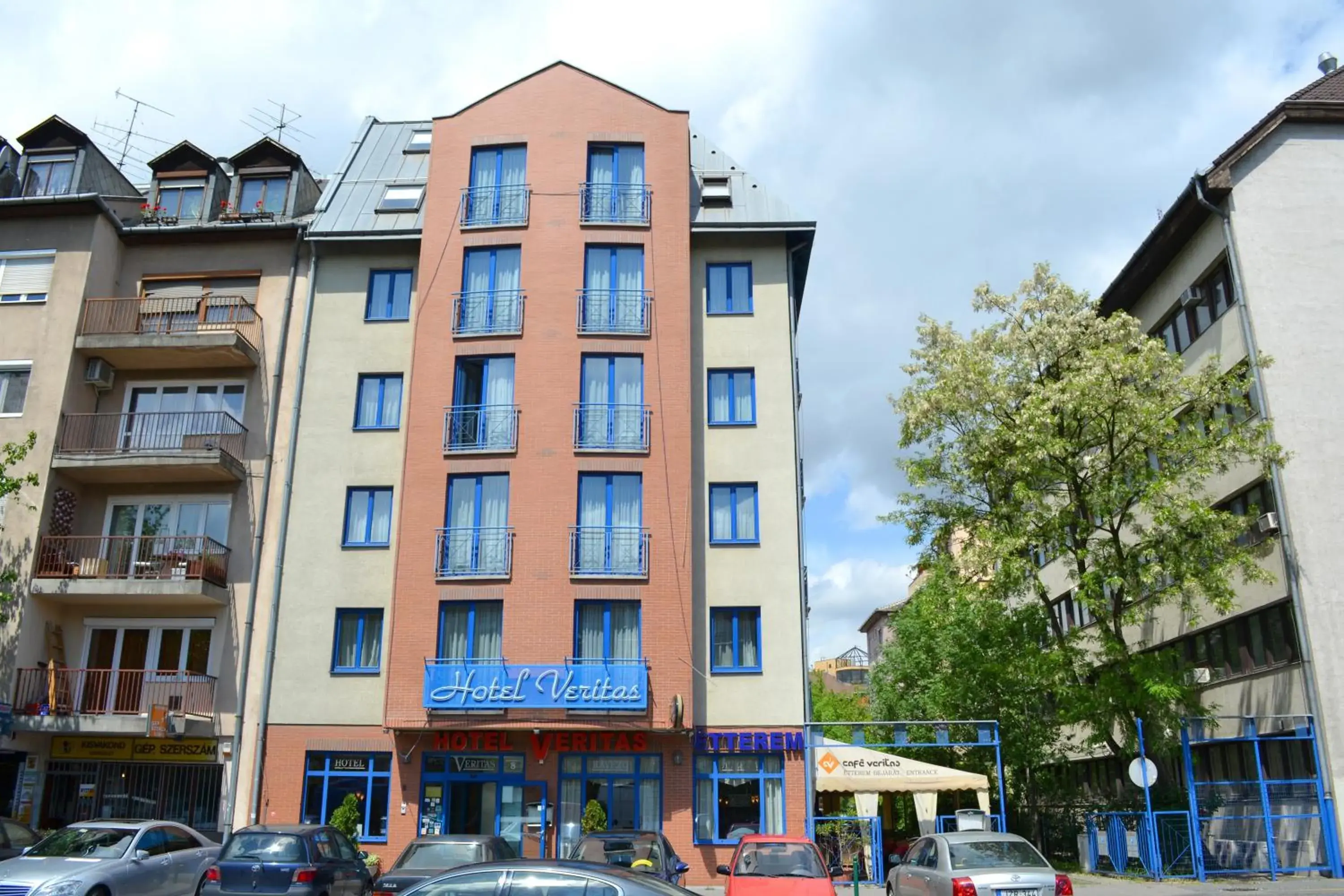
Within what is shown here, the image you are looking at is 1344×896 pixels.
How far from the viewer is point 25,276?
28578 mm

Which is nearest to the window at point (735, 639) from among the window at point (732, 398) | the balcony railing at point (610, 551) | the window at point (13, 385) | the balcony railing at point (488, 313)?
the balcony railing at point (610, 551)

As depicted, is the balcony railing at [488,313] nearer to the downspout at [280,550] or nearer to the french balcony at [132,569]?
the downspout at [280,550]

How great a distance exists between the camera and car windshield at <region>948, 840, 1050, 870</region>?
46.5 ft

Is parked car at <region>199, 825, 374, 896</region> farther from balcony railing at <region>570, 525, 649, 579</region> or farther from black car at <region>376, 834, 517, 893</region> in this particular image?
balcony railing at <region>570, 525, 649, 579</region>

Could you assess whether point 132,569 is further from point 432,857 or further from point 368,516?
point 432,857

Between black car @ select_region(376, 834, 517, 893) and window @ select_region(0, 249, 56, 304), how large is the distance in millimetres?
21006

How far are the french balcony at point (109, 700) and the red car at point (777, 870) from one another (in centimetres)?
1510

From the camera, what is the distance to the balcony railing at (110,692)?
25.0 metres

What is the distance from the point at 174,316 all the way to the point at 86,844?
17.3 metres

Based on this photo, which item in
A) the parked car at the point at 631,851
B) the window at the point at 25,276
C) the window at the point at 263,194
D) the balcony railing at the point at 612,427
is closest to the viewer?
the parked car at the point at 631,851

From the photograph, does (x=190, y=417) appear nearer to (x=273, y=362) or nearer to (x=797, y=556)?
(x=273, y=362)

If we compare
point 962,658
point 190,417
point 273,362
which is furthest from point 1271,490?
point 190,417

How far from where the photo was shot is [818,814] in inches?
1016

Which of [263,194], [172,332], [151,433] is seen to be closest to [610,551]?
[151,433]
